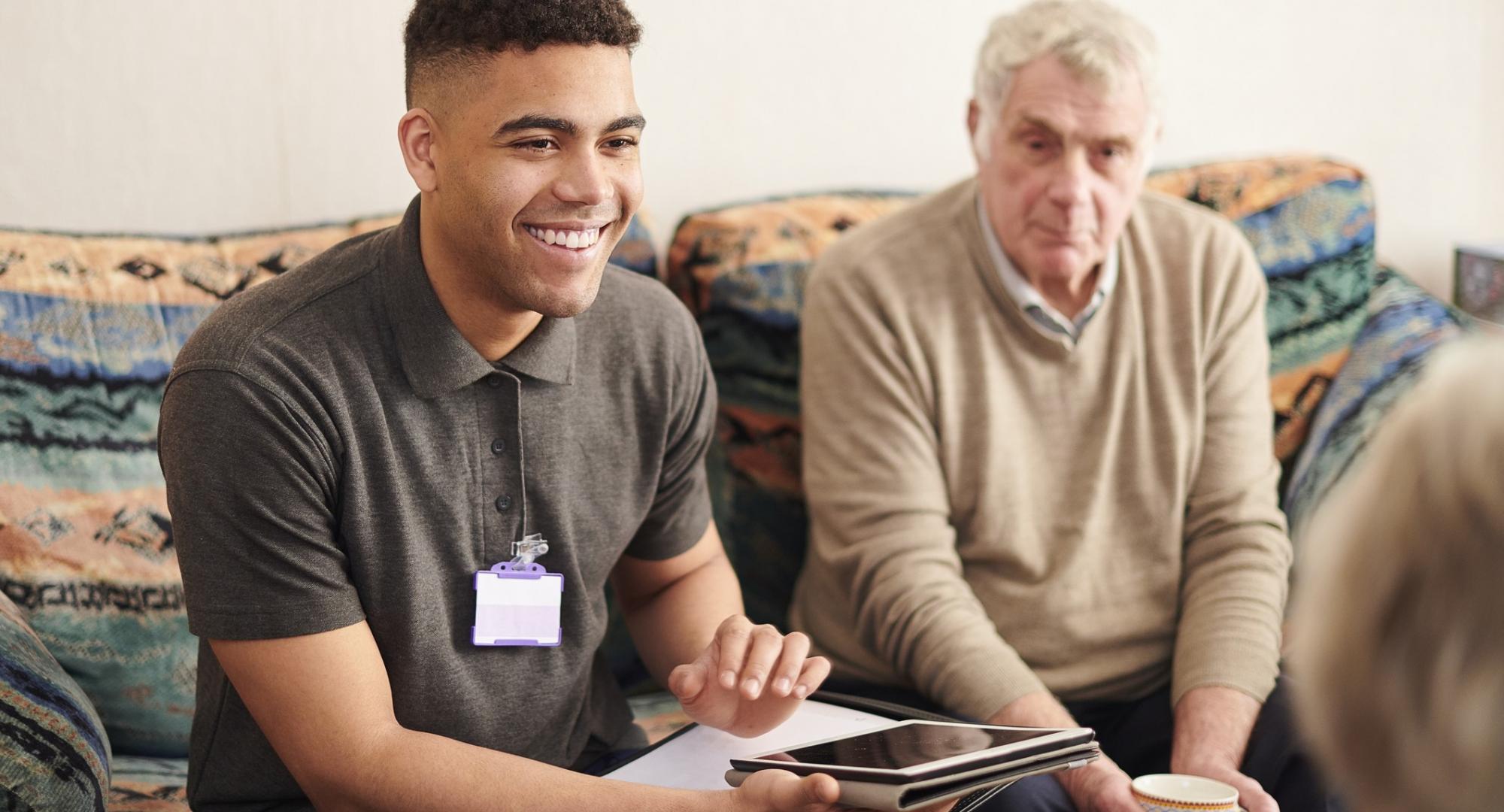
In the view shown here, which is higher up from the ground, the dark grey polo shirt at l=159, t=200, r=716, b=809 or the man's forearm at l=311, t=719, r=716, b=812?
the dark grey polo shirt at l=159, t=200, r=716, b=809

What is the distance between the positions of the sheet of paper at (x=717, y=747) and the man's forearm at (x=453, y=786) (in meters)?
0.05

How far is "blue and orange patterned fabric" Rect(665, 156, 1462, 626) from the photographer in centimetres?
205

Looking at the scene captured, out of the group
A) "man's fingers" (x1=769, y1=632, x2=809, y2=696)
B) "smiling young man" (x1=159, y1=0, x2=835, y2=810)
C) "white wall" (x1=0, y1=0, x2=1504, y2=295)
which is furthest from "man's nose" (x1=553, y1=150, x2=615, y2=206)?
"white wall" (x1=0, y1=0, x2=1504, y2=295)

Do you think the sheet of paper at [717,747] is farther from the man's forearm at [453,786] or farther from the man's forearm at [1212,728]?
the man's forearm at [1212,728]

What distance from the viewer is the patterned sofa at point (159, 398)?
166 centimetres

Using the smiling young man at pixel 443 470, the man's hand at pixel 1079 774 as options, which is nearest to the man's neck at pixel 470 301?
the smiling young man at pixel 443 470

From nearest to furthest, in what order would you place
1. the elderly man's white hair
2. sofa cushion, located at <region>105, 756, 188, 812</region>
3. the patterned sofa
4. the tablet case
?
the tablet case
sofa cushion, located at <region>105, 756, 188, 812</region>
the patterned sofa
the elderly man's white hair

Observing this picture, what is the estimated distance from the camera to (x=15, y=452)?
1.68 m

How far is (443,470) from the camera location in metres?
1.32

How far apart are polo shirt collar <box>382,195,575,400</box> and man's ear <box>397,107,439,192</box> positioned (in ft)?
0.19

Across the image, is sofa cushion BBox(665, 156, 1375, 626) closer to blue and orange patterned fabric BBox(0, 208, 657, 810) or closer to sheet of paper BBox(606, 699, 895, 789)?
sheet of paper BBox(606, 699, 895, 789)

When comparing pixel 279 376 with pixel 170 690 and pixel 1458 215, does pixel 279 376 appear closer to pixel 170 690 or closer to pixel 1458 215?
pixel 170 690

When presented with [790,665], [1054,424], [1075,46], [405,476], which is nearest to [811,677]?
[790,665]

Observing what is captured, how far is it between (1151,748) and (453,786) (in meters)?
0.99
